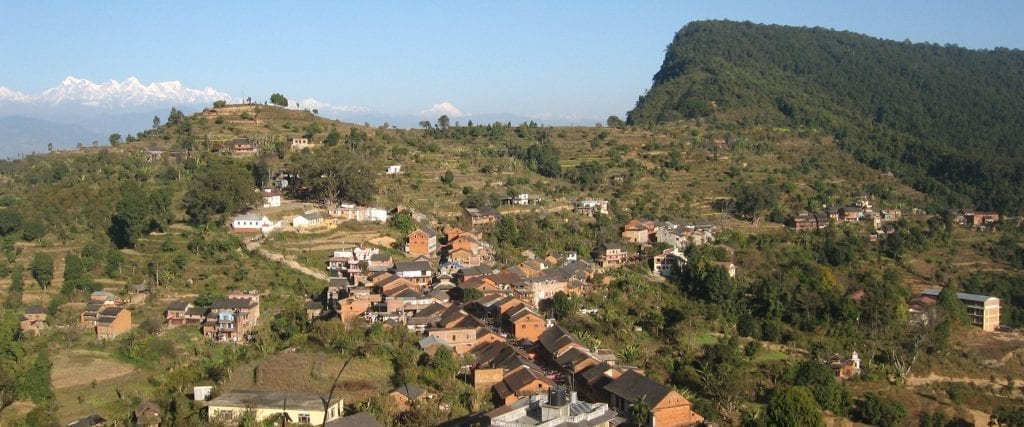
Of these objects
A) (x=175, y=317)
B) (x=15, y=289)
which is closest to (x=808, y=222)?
(x=175, y=317)

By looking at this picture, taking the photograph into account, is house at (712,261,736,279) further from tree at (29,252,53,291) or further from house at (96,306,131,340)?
tree at (29,252,53,291)

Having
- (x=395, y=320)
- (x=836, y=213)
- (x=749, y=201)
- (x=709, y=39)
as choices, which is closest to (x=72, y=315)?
(x=395, y=320)

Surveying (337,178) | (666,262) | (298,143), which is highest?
(298,143)

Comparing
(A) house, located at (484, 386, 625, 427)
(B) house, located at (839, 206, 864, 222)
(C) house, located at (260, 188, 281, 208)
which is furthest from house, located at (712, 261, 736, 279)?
(C) house, located at (260, 188, 281, 208)

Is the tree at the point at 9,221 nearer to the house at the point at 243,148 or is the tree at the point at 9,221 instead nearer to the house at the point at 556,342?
the house at the point at 243,148

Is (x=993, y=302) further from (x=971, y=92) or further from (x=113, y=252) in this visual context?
(x=971, y=92)

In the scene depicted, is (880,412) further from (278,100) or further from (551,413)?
(278,100)

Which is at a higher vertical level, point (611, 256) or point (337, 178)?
point (337, 178)
